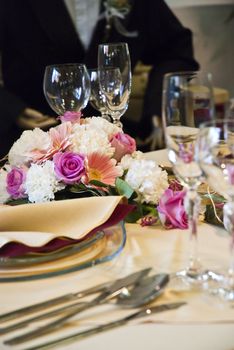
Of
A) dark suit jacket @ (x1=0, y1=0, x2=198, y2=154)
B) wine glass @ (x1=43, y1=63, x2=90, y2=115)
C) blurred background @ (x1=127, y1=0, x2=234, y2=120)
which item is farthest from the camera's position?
blurred background @ (x1=127, y1=0, x2=234, y2=120)

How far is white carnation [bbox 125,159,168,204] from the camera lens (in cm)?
87

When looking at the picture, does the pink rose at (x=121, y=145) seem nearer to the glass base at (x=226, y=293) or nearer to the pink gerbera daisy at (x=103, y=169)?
the pink gerbera daisy at (x=103, y=169)

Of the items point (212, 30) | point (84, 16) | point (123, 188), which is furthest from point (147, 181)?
point (212, 30)

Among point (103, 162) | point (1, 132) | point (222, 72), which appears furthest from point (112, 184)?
point (222, 72)

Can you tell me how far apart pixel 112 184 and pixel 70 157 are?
0.28 ft

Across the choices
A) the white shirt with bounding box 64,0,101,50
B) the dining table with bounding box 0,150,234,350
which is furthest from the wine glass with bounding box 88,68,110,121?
the white shirt with bounding box 64,0,101,50

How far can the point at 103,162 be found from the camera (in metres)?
0.90

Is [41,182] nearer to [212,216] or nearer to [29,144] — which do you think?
[29,144]

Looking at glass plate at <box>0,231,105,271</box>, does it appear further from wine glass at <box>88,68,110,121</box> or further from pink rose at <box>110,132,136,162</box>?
wine glass at <box>88,68,110,121</box>

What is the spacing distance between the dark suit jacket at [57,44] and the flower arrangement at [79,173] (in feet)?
4.39

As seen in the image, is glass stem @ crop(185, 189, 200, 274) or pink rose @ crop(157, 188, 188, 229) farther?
pink rose @ crop(157, 188, 188, 229)

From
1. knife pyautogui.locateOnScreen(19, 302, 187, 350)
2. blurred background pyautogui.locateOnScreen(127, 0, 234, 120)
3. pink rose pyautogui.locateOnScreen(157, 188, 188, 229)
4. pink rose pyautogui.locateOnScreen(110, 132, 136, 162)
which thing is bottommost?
knife pyautogui.locateOnScreen(19, 302, 187, 350)

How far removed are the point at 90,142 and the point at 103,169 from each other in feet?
0.16

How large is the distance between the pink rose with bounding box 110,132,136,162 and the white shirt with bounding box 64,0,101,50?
4.95ft
